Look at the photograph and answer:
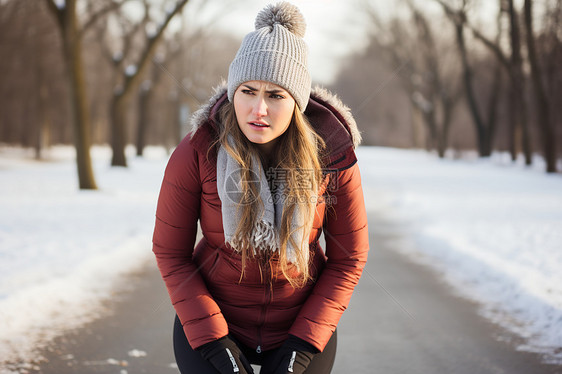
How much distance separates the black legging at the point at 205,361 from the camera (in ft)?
6.80

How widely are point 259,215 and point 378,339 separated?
232 cm

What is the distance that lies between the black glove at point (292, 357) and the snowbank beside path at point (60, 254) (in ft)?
7.67

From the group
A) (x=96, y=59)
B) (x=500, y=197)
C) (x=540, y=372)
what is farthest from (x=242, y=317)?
(x=96, y=59)

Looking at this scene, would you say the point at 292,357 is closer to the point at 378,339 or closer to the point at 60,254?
the point at 378,339

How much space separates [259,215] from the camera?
2109mm

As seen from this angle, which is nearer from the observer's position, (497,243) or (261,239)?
(261,239)

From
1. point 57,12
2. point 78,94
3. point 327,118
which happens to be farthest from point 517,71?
point 327,118

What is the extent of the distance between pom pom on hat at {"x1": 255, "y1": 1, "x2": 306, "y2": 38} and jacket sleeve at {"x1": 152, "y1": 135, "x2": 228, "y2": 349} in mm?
613

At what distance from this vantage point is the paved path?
351 cm

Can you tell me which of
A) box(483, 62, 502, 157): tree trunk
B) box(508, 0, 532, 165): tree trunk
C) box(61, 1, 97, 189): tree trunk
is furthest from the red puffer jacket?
box(483, 62, 502, 157): tree trunk

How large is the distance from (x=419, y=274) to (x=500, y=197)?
7832 mm

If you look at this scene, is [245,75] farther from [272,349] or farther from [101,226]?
[101,226]

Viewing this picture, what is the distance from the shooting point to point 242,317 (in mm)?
2197

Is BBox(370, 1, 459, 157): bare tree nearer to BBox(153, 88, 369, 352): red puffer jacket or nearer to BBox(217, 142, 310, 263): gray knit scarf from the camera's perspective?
BBox(153, 88, 369, 352): red puffer jacket
